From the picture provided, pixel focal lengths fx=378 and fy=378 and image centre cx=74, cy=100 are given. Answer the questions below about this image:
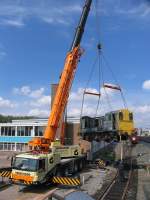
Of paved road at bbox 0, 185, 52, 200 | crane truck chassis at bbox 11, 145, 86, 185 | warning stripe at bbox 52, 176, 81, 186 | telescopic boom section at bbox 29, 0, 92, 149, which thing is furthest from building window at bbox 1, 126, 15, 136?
warning stripe at bbox 52, 176, 81, 186

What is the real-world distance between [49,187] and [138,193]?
21.5 ft

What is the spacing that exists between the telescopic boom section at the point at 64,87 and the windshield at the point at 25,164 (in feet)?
10.4

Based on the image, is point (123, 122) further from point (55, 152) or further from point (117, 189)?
point (117, 189)

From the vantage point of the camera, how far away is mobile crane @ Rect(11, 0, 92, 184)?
2506cm

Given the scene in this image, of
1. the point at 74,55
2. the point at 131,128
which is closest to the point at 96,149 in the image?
the point at 131,128

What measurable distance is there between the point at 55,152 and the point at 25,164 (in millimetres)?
3950

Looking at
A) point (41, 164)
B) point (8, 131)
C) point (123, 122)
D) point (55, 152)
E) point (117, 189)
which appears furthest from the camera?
point (8, 131)

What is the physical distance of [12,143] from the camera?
7319 cm

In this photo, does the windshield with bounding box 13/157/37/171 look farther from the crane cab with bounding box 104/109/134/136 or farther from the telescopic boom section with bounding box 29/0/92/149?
the crane cab with bounding box 104/109/134/136

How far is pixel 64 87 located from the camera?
101ft

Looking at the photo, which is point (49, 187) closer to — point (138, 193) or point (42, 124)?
point (138, 193)

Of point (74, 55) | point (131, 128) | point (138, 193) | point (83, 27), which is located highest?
point (83, 27)

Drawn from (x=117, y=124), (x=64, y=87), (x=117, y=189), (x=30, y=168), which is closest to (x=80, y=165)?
(x=117, y=124)

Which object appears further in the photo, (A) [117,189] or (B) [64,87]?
(B) [64,87]
